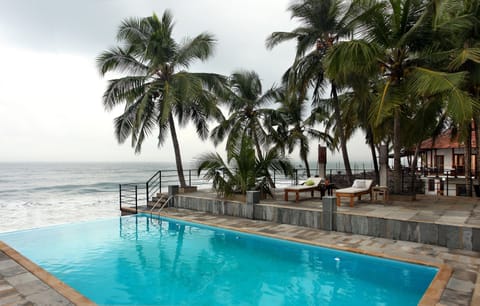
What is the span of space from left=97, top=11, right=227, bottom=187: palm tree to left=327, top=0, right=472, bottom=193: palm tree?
562cm

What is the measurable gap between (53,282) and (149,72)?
8.92 metres

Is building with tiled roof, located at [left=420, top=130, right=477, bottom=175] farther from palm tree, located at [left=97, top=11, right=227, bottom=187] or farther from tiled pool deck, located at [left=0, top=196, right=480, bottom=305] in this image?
palm tree, located at [left=97, top=11, right=227, bottom=187]

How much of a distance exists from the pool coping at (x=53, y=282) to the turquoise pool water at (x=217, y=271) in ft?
1.17

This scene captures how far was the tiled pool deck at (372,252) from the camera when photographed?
3.65 metres

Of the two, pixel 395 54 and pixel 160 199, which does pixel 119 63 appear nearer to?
pixel 160 199

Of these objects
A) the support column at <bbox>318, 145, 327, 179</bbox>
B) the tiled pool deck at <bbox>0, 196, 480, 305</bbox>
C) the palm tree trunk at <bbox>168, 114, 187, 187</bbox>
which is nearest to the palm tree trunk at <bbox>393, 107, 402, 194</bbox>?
the tiled pool deck at <bbox>0, 196, 480, 305</bbox>

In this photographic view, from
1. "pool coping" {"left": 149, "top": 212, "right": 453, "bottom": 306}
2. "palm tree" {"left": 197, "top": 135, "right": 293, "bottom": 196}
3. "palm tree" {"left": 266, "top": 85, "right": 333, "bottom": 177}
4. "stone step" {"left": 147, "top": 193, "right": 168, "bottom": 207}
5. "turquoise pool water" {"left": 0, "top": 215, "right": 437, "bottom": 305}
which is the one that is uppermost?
"palm tree" {"left": 266, "top": 85, "right": 333, "bottom": 177}

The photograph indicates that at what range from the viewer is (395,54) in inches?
332

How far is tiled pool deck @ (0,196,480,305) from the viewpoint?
365 centimetres

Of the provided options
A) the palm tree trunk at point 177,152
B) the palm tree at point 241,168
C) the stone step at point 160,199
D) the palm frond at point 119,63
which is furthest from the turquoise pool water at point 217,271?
the palm frond at point 119,63

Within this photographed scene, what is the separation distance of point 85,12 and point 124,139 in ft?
16.2

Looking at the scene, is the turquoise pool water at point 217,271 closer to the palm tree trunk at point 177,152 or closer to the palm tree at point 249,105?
the palm tree trunk at point 177,152

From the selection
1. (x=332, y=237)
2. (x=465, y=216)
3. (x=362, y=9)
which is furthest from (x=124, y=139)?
(x=465, y=216)

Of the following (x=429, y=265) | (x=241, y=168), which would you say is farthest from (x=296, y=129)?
(x=429, y=265)
